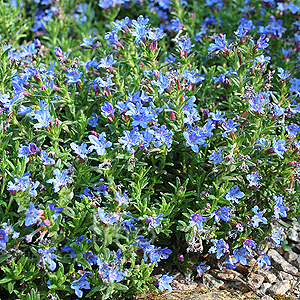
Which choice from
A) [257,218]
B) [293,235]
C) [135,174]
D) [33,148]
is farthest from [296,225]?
[33,148]

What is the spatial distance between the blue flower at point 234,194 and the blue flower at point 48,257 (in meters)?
1.48

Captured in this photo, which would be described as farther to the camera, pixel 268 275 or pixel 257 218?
pixel 268 275

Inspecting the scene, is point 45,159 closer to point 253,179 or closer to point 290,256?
point 253,179

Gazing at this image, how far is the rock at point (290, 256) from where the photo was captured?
12.4 ft

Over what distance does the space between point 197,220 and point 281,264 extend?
1.16 m

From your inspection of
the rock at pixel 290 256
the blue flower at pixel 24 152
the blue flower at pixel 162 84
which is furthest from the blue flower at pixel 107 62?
the rock at pixel 290 256

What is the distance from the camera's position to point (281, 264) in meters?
3.69

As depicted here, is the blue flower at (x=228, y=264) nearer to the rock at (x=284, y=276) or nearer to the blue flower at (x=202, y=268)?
the blue flower at (x=202, y=268)

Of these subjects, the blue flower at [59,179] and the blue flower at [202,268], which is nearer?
the blue flower at [59,179]

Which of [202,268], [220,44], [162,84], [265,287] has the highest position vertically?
[220,44]

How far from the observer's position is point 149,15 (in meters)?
5.88

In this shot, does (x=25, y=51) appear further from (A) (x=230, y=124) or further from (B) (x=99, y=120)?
(A) (x=230, y=124)

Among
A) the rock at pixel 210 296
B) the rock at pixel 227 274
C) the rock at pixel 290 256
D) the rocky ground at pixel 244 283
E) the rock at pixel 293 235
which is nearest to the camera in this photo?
the rock at pixel 210 296

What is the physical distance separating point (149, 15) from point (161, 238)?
3.67 metres
